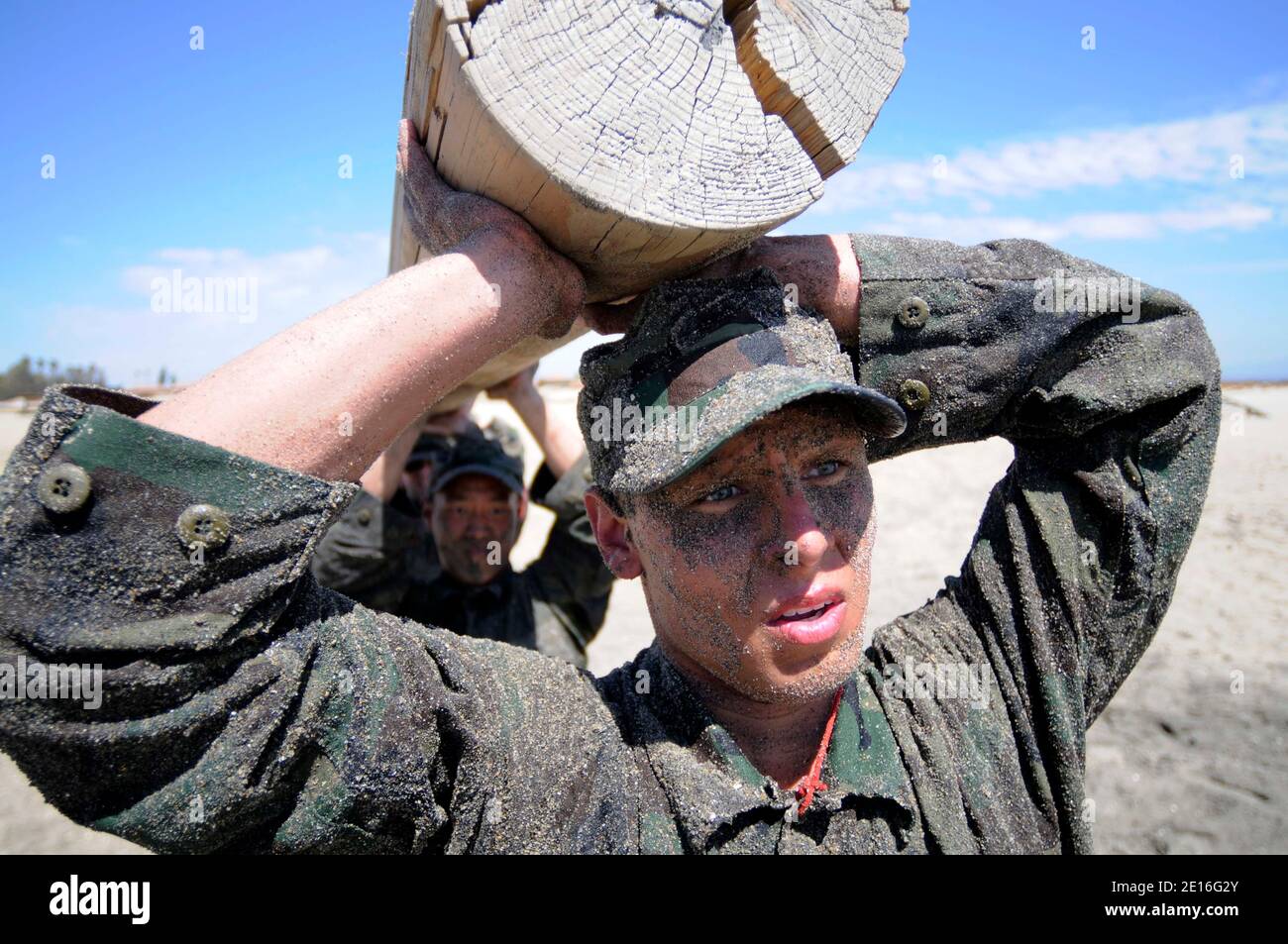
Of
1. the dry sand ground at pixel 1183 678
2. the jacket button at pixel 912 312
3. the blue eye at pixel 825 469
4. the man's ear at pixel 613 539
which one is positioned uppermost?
the jacket button at pixel 912 312

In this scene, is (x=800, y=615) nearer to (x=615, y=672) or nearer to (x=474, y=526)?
(x=615, y=672)

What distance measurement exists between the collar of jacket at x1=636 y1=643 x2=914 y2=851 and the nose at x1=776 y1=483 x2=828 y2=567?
0.37 metres

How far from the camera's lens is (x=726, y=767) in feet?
5.30

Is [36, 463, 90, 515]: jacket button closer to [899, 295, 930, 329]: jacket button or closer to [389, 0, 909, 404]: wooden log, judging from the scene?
[389, 0, 909, 404]: wooden log

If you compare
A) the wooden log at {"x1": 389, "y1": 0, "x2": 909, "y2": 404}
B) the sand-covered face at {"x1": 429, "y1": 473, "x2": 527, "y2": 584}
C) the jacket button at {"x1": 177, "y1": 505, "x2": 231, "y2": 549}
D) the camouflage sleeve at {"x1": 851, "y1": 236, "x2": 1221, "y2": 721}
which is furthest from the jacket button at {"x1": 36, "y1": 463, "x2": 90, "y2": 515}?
the sand-covered face at {"x1": 429, "y1": 473, "x2": 527, "y2": 584}

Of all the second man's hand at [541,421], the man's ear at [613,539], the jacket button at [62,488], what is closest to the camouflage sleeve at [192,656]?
the jacket button at [62,488]

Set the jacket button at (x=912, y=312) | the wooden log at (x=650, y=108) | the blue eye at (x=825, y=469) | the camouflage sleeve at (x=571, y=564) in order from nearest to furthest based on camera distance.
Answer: the wooden log at (x=650, y=108)
the blue eye at (x=825, y=469)
the jacket button at (x=912, y=312)
the camouflage sleeve at (x=571, y=564)

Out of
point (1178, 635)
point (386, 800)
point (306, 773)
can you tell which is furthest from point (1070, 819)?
point (1178, 635)

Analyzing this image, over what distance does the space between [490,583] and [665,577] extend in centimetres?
269

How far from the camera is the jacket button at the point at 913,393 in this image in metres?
1.82

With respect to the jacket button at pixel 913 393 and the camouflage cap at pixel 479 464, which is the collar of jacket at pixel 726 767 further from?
the camouflage cap at pixel 479 464

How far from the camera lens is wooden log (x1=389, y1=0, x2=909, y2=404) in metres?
1.26

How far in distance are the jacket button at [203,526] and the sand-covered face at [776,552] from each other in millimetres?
738

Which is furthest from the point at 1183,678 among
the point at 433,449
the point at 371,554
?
the point at 371,554
